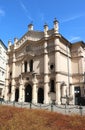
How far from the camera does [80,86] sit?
39.9 metres

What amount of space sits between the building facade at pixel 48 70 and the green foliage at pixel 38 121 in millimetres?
18219

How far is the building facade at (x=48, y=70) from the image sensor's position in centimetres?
3834

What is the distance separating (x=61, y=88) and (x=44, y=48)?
973cm

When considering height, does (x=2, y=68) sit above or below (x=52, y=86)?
above

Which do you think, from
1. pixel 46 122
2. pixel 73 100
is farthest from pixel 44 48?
pixel 46 122

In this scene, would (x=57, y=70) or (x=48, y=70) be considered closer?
(x=57, y=70)

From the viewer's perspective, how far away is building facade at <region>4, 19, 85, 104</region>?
38344 millimetres

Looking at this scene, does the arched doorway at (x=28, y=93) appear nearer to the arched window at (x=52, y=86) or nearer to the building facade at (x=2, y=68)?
the arched window at (x=52, y=86)

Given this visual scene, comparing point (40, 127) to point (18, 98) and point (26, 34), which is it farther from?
point (26, 34)

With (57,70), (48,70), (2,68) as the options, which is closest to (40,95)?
(48,70)

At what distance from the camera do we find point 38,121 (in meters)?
16.8

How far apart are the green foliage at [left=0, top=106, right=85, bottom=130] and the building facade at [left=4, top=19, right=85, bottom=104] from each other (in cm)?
1822

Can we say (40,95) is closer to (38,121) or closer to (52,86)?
(52,86)

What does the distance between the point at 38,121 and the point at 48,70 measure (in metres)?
23.2
